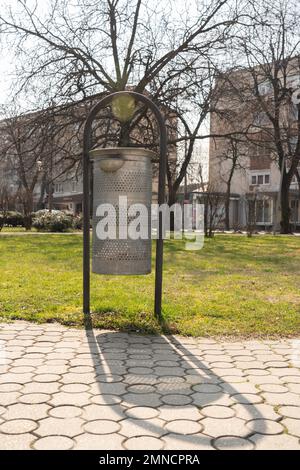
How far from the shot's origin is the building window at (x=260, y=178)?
48406 mm

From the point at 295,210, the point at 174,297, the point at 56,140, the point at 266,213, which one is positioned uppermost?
the point at 56,140

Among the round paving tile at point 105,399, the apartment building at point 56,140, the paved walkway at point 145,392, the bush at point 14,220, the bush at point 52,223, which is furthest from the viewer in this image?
the bush at point 14,220

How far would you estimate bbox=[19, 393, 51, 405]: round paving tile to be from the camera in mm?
3361

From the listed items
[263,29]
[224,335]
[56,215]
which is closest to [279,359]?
[224,335]

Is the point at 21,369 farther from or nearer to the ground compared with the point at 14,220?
nearer to the ground

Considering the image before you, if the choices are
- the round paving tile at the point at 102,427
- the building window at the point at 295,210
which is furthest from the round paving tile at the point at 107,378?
the building window at the point at 295,210

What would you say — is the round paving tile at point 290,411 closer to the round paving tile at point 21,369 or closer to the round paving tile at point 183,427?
the round paving tile at point 183,427

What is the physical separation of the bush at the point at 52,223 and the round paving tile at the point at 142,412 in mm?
25550

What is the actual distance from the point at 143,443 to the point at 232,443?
18.7 inches

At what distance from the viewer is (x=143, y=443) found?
9.05ft

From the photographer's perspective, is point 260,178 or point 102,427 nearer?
point 102,427

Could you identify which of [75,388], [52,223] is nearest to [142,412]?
[75,388]

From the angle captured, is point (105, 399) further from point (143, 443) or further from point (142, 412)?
point (143, 443)

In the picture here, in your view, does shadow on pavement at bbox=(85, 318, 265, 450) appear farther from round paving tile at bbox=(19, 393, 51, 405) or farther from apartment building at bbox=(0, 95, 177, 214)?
apartment building at bbox=(0, 95, 177, 214)
